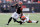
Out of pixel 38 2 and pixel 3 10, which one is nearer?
pixel 3 10

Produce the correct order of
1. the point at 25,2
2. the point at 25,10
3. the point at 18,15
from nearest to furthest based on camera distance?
1. the point at 18,15
2. the point at 25,10
3. the point at 25,2

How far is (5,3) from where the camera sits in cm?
2536

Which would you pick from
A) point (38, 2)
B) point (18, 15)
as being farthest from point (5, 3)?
point (18, 15)

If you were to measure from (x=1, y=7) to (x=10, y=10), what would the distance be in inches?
50.7

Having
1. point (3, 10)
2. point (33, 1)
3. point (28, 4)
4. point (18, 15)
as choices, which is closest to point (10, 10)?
point (3, 10)

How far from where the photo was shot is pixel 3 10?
24.6m

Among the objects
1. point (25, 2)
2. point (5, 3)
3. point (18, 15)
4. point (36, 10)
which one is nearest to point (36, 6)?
point (36, 10)

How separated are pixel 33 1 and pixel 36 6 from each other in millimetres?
2515

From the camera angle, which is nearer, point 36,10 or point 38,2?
point 36,10

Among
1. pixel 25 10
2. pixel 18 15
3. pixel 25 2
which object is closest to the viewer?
pixel 18 15

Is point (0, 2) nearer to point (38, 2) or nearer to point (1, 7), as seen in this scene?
point (1, 7)

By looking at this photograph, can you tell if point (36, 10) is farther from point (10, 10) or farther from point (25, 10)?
point (10, 10)

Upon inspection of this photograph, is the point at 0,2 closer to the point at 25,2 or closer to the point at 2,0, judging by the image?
the point at 2,0

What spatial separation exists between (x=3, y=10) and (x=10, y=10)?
901 mm
